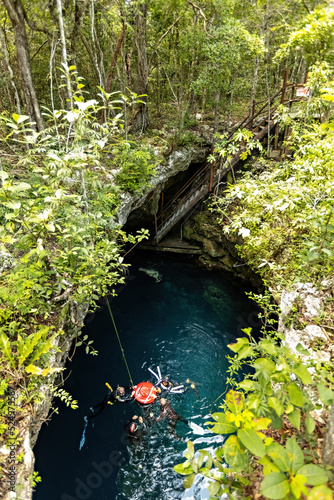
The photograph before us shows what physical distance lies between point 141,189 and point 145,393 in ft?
19.5

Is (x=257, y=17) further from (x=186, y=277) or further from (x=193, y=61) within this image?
(x=186, y=277)

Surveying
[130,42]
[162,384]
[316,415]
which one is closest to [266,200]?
[316,415]

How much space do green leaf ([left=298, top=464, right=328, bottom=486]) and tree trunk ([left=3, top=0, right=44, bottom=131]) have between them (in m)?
7.79

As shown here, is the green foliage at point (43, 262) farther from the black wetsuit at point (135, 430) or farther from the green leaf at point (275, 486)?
the black wetsuit at point (135, 430)

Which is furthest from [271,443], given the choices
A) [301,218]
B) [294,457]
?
[301,218]

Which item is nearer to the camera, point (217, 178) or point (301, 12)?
point (217, 178)

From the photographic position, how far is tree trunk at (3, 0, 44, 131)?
646cm

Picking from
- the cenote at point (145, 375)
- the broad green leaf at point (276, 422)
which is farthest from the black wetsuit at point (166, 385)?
the broad green leaf at point (276, 422)

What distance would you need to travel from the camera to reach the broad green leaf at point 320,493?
1.27m

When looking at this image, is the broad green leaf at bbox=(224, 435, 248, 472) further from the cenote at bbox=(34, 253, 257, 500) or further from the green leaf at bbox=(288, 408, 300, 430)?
the cenote at bbox=(34, 253, 257, 500)

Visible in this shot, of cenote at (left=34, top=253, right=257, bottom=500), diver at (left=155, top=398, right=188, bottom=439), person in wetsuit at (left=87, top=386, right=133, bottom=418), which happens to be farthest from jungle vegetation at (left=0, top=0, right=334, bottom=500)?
diver at (left=155, top=398, right=188, bottom=439)

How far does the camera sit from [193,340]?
862 cm

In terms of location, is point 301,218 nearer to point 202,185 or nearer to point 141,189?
point 141,189

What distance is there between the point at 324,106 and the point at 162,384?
824cm
